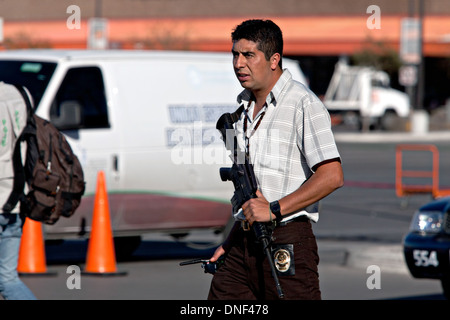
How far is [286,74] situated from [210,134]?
605 cm

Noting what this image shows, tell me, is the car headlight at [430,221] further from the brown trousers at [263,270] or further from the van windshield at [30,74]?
the brown trousers at [263,270]

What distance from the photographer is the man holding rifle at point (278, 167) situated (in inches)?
167

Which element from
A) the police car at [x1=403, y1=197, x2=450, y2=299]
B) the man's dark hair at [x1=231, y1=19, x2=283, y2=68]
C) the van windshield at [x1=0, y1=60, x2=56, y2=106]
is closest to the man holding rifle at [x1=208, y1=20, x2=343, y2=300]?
the man's dark hair at [x1=231, y1=19, x2=283, y2=68]

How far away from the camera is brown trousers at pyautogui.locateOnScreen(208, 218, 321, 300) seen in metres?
4.39

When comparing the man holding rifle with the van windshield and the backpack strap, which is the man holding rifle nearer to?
the backpack strap

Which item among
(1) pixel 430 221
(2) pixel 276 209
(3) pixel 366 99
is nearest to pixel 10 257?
(2) pixel 276 209

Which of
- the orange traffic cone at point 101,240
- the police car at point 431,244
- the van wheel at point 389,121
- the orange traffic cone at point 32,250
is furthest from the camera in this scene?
the van wheel at point 389,121

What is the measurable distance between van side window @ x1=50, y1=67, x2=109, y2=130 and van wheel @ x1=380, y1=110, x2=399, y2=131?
3468cm

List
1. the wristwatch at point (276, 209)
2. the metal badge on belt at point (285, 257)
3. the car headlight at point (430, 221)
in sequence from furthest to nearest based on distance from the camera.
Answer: the car headlight at point (430, 221)
the metal badge on belt at point (285, 257)
the wristwatch at point (276, 209)

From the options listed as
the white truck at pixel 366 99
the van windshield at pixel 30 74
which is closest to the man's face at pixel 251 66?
the van windshield at pixel 30 74

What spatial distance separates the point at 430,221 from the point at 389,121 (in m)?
36.7

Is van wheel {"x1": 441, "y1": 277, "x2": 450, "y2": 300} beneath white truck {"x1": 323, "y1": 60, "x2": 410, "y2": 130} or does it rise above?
beneath

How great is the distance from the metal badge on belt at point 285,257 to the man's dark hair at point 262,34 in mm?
823
